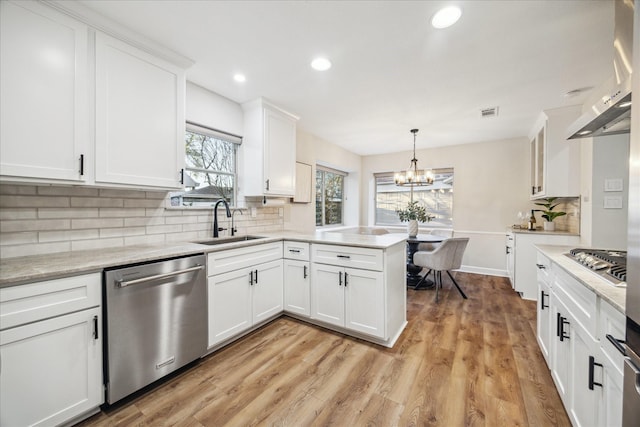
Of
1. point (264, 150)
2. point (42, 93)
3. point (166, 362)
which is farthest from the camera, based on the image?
point (264, 150)

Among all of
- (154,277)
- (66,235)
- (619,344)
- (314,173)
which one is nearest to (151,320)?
(154,277)

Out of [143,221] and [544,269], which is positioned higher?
[143,221]

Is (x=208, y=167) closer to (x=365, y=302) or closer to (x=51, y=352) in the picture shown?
(x=51, y=352)

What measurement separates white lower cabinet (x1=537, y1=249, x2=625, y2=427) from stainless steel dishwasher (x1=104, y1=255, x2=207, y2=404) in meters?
2.28

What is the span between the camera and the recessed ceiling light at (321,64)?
2.19 metres

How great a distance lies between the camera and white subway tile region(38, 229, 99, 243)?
174cm

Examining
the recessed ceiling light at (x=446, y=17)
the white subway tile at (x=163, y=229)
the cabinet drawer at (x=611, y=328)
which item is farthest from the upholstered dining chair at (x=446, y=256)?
the white subway tile at (x=163, y=229)

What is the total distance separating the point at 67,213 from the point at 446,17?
9.64 feet

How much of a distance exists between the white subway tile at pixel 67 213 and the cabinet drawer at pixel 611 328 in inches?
119

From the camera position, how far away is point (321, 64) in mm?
2252

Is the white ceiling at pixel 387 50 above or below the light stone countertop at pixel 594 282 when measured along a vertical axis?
above

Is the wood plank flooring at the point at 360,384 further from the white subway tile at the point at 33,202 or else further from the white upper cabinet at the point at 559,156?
the white upper cabinet at the point at 559,156

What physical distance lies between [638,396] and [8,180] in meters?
2.86

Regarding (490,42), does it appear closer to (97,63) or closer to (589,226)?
(589,226)
